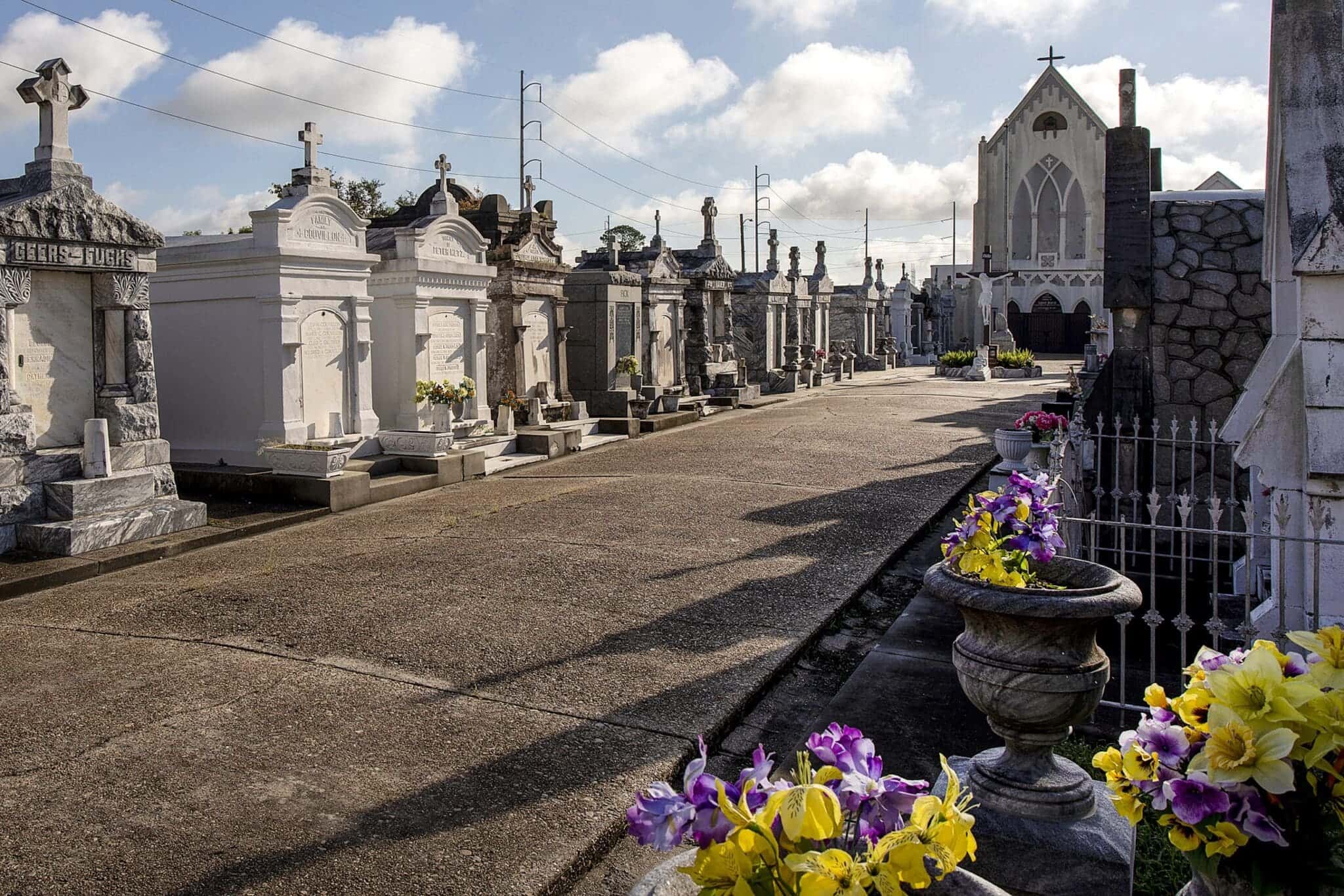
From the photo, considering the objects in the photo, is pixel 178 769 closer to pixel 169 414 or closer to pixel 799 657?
pixel 799 657

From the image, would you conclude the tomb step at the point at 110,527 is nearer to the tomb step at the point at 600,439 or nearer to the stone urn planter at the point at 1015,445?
the tomb step at the point at 600,439

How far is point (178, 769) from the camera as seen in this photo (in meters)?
4.02

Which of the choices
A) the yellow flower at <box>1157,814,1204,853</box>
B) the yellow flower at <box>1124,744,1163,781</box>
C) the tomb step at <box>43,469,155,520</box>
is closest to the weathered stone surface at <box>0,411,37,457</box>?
the tomb step at <box>43,469,155,520</box>

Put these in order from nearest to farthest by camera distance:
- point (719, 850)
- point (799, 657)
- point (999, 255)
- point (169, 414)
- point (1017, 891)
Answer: point (719, 850) < point (1017, 891) < point (799, 657) < point (169, 414) < point (999, 255)

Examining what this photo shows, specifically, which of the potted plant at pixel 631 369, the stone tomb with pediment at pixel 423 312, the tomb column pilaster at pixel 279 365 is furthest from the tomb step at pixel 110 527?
the potted plant at pixel 631 369

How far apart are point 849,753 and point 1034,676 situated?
1854 millimetres

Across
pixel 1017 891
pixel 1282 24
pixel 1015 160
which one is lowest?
pixel 1017 891

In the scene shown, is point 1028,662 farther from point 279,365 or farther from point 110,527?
point 279,365

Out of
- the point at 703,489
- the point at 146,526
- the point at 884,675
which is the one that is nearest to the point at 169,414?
the point at 146,526

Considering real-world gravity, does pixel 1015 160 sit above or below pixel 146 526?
above

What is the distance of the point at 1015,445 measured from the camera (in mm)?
9133

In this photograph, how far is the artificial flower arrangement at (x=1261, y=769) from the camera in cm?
174

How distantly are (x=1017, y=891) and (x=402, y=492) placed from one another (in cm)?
889

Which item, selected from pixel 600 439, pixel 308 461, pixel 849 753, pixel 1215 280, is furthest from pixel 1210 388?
pixel 600 439
